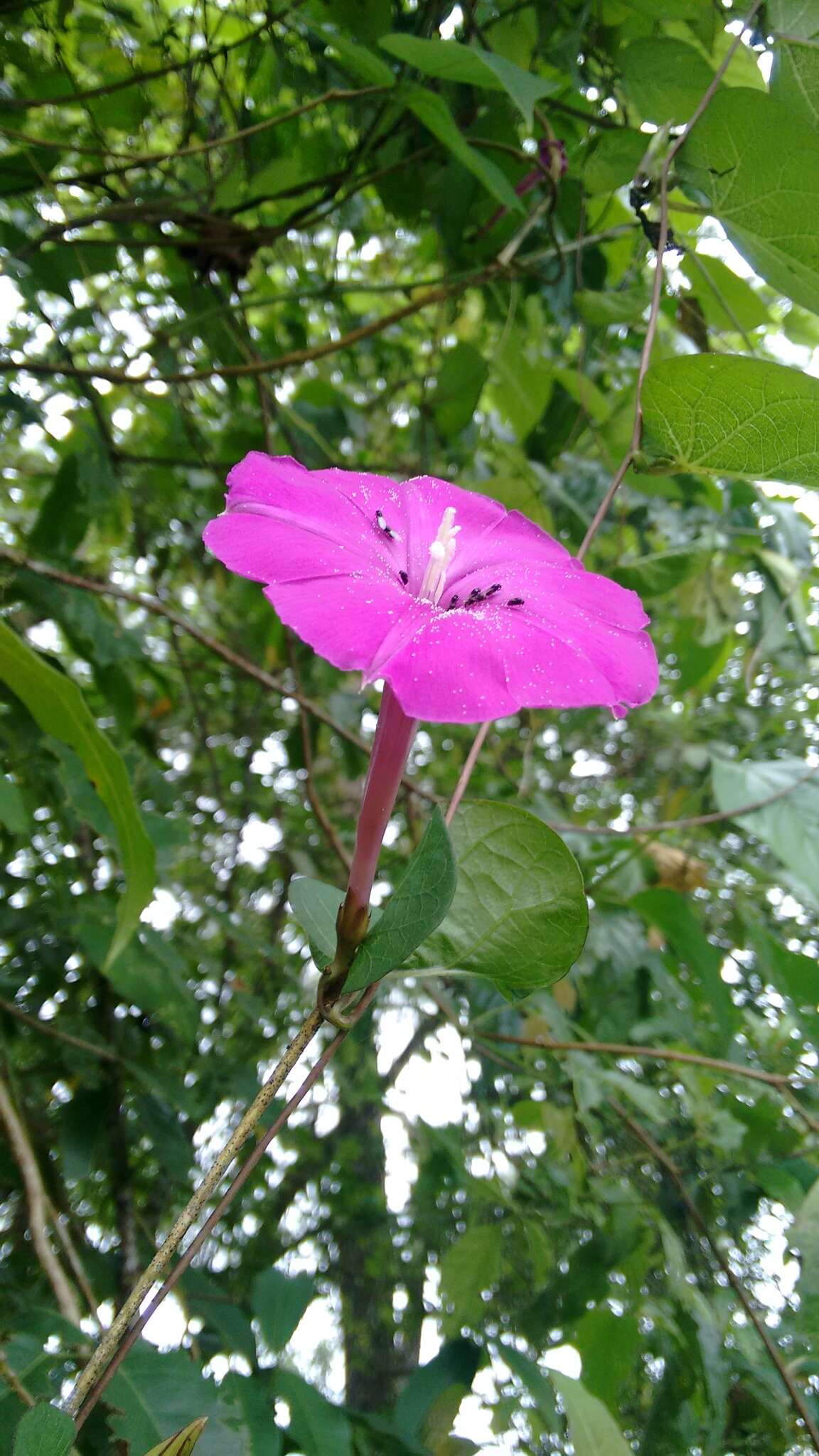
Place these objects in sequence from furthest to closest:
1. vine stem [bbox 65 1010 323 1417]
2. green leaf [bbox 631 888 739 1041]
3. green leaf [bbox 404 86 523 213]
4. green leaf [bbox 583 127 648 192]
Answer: green leaf [bbox 631 888 739 1041], green leaf [bbox 583 127 648 192], green leaf [bbox 404 86 523 213], vine stem [bbox 65 1010 323 1417]

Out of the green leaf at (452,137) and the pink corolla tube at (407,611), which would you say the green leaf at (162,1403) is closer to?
the pink corolla tube at (407,611)

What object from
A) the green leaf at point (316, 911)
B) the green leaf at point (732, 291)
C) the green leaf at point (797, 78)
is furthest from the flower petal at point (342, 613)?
the green leaf at point (732, 291)

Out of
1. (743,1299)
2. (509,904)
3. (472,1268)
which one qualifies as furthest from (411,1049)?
(509,904)

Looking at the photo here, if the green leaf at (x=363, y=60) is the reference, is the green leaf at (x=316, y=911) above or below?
below

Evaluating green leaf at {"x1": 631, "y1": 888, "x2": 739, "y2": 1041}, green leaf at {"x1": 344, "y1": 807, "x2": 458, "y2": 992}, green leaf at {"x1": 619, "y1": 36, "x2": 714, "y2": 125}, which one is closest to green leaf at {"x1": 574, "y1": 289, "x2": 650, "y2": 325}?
green leaf at {"x1": 619, "y1": 36, "x2": 714, "y2": 125}

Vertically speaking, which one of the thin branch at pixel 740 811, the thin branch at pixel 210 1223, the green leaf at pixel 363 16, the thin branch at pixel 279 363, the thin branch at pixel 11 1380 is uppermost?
the green leaf at pixel 363 16

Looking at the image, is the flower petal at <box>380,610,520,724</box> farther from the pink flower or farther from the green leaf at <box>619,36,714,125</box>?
the green leaf at <box>619,36,714,125</box>

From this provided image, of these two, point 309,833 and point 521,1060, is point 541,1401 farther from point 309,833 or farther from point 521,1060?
point 309,833
